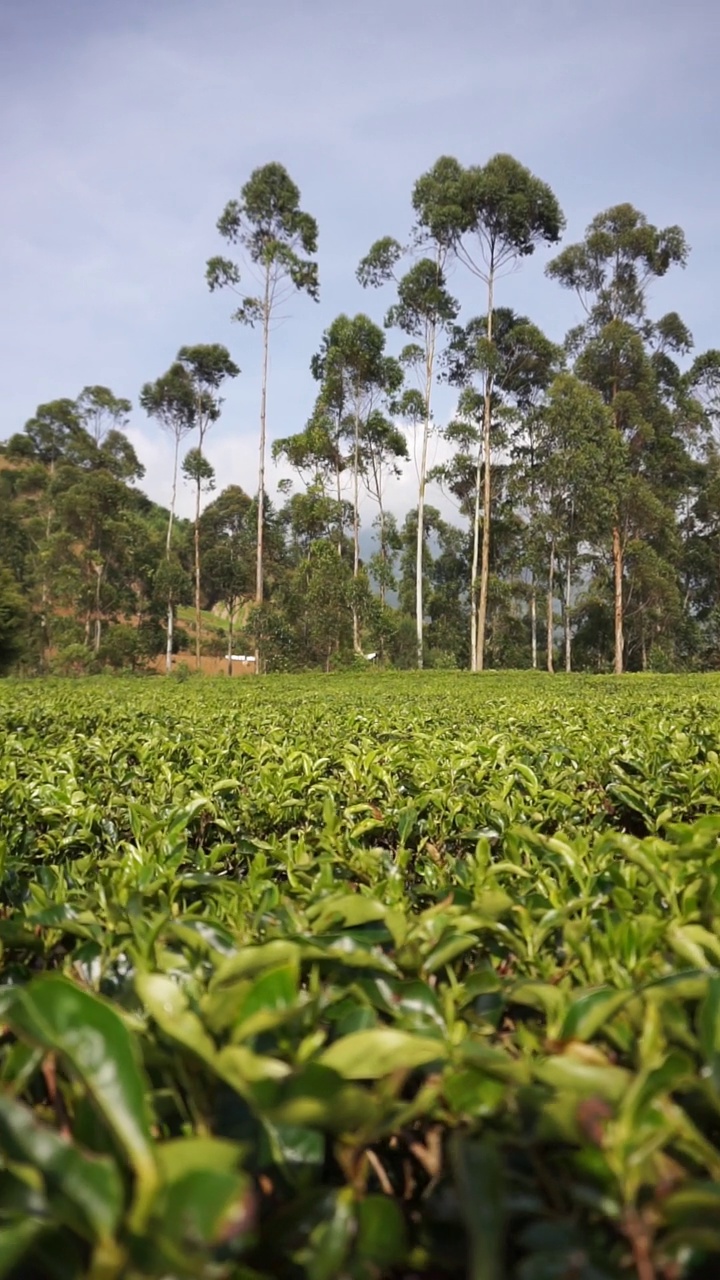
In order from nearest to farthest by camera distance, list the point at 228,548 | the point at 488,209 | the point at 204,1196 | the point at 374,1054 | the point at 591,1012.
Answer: the point at 204,1196
the point at 374,1054
the point at 591,1012
the point at 488,209
the point at 228,548

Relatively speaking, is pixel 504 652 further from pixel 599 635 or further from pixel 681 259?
pixel 681 259

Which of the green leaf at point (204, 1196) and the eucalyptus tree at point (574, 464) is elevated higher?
the eucalyptus tree at point (574, 464)

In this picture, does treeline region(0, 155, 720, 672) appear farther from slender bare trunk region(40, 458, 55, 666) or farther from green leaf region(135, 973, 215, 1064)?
green leaf region(135, 973, 215, 1064)

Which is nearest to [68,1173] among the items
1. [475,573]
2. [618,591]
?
[475,573]

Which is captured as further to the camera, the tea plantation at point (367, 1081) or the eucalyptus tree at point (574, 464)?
→ the eucalyptus tree at point (574, 464)

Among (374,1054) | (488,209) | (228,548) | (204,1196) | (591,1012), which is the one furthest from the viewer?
(228,548)

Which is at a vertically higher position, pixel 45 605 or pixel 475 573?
pixel 475 573

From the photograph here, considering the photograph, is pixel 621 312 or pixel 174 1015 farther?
pixel 621 312

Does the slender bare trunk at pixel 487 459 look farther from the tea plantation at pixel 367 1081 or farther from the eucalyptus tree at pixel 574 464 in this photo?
the tea plantation at pixel 367 1081

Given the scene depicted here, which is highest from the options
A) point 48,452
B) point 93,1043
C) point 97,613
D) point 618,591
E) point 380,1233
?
point 48,452

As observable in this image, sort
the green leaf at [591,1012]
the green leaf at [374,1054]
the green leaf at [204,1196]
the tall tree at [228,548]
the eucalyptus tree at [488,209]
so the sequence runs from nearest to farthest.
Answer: the green leaf at [204,1196] → the green leaf at [374,1054] → the green leaf at [591,1012] → the eucalyptus tree at [488,209] → the tall tree at [228,548]

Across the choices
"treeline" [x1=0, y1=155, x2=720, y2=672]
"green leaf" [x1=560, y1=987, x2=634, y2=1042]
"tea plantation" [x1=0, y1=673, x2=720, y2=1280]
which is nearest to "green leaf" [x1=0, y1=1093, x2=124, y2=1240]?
"tea plantation" [x1=0, y1=673, x2=720, y2=1280]

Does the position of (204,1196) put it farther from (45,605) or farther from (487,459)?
(45,605)

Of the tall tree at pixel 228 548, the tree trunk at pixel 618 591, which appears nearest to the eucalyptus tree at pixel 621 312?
the tree trunk at pixel 618 591
